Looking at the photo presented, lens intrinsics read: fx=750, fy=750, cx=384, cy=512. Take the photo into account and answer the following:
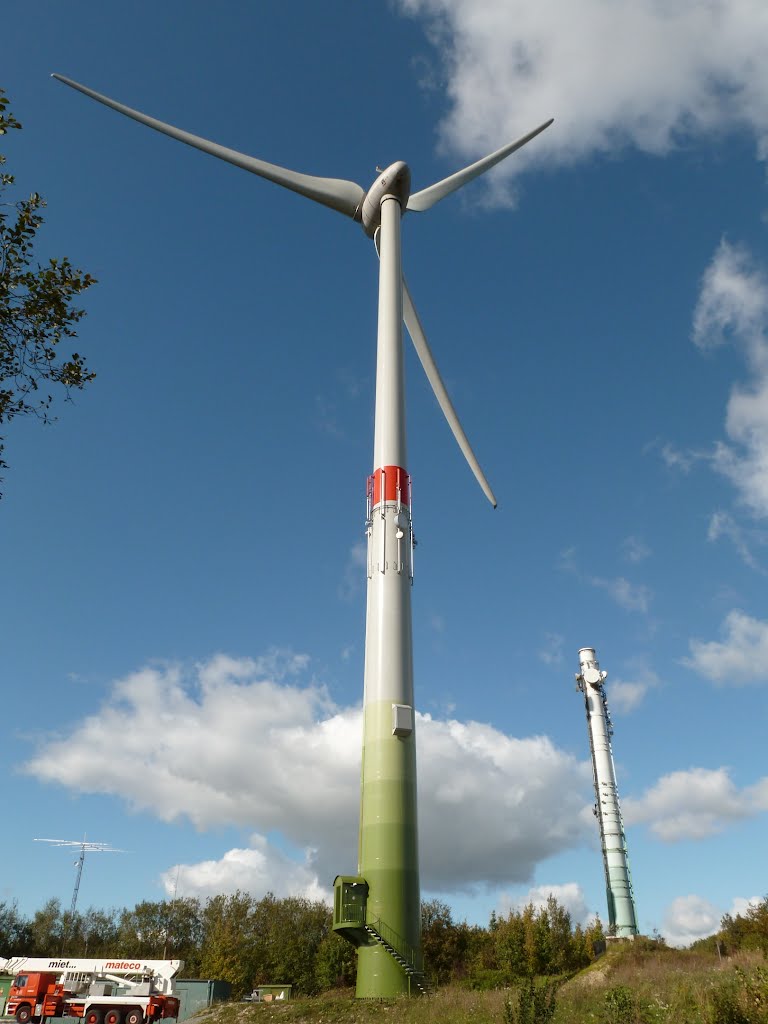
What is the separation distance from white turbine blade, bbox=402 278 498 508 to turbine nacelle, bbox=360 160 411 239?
17.3 ft

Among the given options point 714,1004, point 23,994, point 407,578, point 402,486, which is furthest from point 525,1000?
point 23,994

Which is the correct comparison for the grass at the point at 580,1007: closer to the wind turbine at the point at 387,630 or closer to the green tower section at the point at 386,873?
the green tower section at the point at 386,873

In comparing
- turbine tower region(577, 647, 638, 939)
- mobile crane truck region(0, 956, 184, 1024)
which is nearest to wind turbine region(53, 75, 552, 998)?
mobile crane truck region(0, 956, 184, 1024)

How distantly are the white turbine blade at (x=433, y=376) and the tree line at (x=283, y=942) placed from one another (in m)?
51.9

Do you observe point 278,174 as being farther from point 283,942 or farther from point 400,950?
point 283,942

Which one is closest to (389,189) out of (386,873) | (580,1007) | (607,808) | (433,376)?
(433,376)

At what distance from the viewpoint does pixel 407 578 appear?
3588 centimetres

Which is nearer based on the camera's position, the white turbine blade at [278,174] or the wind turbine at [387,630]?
the wind turbine at [387,630]

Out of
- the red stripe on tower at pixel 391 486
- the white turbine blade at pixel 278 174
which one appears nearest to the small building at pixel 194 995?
the red stripe on tower at pixel 391 486

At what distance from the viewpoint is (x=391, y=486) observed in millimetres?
37750

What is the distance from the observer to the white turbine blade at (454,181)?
49.8 meters

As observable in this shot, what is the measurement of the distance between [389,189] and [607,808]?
206ft

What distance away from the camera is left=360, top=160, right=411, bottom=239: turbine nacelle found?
48.0 metres

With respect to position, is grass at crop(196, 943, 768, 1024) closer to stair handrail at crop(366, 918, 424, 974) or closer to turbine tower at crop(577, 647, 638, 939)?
stair handrail at crop(366, 918, 424, 974)
